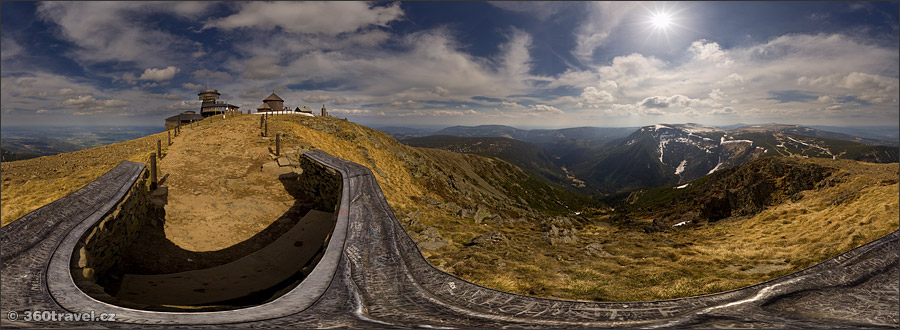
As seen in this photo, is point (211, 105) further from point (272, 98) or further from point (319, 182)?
point (319, 182)

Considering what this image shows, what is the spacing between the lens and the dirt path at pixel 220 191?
21.3m

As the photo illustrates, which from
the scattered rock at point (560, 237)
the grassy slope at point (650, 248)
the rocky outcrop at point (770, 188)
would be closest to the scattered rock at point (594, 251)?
the grassy slope at point (650, 248)

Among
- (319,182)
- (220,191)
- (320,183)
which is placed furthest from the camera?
(220,191)

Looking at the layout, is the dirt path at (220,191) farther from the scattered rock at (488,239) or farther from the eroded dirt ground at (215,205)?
the scattered rock at (488,239)

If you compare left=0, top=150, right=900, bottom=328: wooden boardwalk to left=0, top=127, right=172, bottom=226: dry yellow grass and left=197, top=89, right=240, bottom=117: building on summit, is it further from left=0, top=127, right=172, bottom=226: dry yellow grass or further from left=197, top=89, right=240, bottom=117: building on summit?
left=197, top=89, right=240, bottom=117: building on summit

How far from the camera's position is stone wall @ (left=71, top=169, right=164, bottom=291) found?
12.0 meters

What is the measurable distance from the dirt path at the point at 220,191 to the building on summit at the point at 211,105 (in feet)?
128

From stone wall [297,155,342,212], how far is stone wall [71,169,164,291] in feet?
33.0

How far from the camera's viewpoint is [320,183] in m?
24.3

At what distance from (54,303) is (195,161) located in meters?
25.6

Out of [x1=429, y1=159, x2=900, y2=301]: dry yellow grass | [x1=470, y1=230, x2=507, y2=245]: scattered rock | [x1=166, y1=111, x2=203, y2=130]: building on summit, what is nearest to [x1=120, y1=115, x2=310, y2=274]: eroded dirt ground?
[x1=470, y1=230, x2=507, y2=245]: scattered rock

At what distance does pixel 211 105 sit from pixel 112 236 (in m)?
65.7

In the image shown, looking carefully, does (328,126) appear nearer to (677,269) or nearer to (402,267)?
(402,267)

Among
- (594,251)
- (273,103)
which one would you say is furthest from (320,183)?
(273,103)
